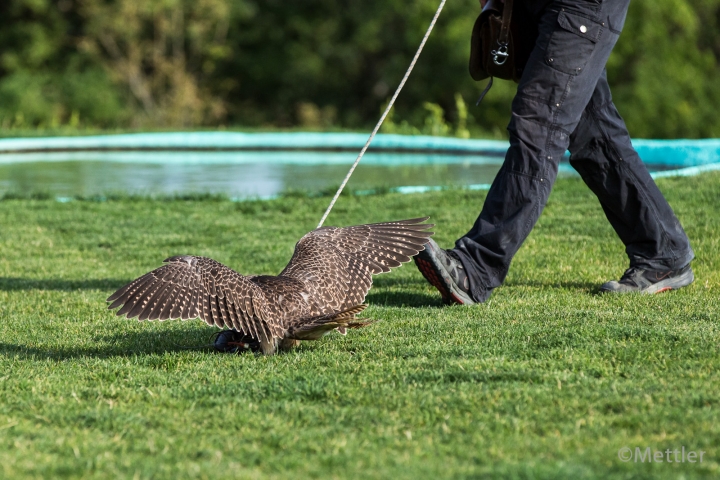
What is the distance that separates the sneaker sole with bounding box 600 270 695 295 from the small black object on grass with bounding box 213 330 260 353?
1.68m

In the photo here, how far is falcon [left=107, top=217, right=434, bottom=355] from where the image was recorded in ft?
10.9

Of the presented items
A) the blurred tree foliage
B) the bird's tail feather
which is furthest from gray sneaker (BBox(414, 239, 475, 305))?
the blurred tree foliage

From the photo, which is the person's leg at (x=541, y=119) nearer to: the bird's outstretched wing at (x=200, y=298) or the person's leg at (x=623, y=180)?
the person's leg at (x=623, y=180)

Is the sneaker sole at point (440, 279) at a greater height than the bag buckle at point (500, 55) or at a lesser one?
lesser

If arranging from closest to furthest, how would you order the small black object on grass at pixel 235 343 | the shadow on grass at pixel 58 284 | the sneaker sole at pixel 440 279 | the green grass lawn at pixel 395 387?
the green grass lawn at pixel 395 387
the small black object on grass at pixel 235 343
the sneaker sole at pixel 440 279
the shadow on grass at pixel 58 284

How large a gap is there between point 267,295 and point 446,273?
86cm

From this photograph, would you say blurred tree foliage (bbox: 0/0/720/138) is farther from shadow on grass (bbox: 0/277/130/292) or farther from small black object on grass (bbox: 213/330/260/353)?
small black object on grass (bbox: 213/330/260/353)

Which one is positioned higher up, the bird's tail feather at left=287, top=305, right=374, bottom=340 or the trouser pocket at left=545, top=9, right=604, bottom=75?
the trouser pocket at left=545, top=9, right=604, bottom=75

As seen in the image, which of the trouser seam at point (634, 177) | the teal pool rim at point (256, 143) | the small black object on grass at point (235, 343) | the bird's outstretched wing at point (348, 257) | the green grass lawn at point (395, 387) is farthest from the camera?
the teal pool rim at point (256, 143)

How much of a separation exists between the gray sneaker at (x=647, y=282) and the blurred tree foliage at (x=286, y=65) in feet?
52.7

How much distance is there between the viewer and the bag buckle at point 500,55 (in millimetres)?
4316

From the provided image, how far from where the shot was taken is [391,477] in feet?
7.31

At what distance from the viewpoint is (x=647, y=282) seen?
430cm

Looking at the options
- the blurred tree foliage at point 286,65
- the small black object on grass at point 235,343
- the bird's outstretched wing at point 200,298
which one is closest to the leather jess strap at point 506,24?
the bird's outstretched wing at point 200,298
